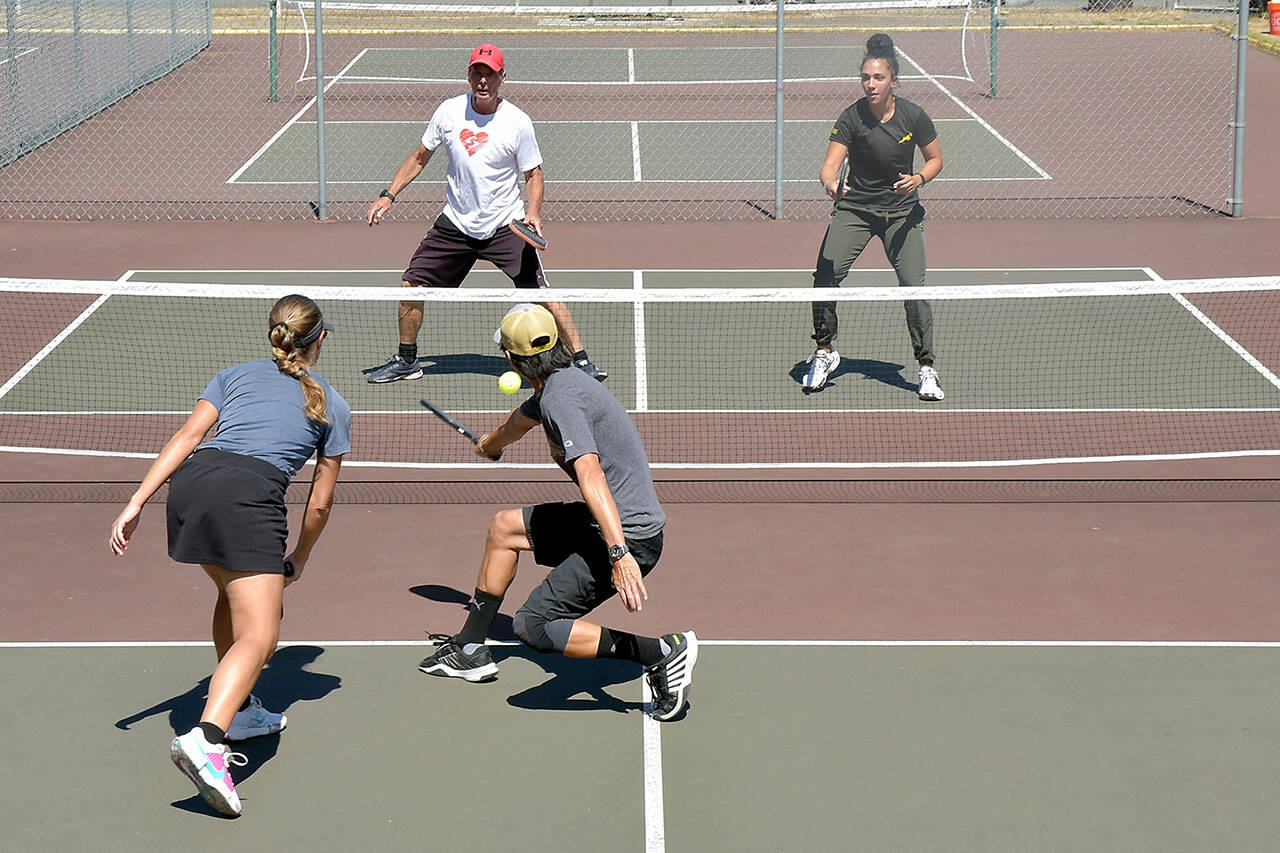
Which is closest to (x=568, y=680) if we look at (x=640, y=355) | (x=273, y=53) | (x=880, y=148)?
(x=880, y=148)

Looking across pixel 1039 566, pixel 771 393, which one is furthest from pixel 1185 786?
pixel 771 393

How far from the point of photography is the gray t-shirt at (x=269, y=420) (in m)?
6.09

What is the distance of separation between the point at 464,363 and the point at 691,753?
249 inches

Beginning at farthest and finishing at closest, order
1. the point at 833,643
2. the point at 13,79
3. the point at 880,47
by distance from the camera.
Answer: the point at 13,79 < the point at 880,47 < the point at 833,643

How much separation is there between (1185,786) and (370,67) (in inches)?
1010

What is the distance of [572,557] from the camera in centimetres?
660

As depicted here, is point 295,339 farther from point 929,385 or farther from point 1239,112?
point 1239,112

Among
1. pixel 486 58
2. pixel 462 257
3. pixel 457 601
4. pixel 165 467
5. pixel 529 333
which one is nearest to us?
pixel 165 467

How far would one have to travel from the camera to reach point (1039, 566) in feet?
27.6

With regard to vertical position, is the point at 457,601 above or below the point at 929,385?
below

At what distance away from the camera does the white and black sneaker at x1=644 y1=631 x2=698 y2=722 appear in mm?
6520

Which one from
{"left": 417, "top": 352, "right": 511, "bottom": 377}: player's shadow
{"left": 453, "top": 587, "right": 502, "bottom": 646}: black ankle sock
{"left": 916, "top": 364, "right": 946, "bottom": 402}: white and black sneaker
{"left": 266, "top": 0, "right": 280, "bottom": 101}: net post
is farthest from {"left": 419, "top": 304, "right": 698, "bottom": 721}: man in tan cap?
{"left": 266, "top": 0, "right": 280, "bottom": 101}: net post

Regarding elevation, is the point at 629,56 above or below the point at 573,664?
above

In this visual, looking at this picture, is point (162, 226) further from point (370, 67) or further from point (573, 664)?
point (370, 67)
